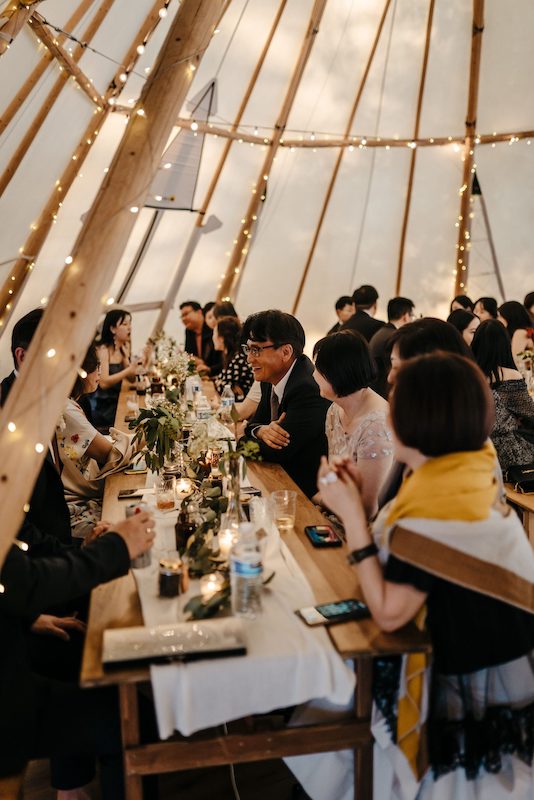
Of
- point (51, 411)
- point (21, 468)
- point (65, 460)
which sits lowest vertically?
point (21, 468)

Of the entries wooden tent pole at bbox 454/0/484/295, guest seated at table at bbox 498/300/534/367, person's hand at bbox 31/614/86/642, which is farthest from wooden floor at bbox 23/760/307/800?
wooden tent pole at bbox 454/0/484/295

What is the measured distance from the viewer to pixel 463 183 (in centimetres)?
893

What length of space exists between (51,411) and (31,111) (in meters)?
3.92

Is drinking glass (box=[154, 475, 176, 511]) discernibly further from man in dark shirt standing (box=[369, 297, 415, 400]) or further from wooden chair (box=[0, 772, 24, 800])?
man in dark shirt standing (box=[369, 297, 415, 400])

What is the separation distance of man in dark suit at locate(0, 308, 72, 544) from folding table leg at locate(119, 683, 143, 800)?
3.25 ft

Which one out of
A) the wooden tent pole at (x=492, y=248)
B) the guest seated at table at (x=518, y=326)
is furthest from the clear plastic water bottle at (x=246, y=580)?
the wooden tent pole at (x=492, y=248)

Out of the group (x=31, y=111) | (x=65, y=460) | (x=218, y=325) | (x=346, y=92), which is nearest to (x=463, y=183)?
(x=346, y=92)

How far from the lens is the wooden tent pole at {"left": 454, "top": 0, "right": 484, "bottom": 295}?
7.83 meters

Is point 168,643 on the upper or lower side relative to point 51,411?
lower

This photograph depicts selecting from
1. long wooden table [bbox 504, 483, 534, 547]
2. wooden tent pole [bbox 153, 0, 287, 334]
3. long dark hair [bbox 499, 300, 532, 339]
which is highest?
wooden tent pole [bbox 153, 0, 287, 334]

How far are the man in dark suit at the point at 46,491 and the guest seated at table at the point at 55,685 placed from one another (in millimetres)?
637

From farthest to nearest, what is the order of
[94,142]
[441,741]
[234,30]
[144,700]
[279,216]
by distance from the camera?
[279,216]
[234,30]
[94,142]
[144,700]
[441,741]

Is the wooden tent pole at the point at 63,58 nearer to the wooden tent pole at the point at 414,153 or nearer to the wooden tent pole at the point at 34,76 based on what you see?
the wooden tent pole at the point at 34,76

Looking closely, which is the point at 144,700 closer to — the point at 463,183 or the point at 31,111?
the point at 31,111
